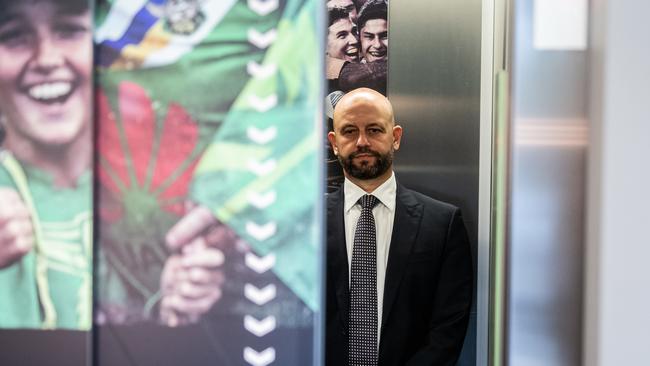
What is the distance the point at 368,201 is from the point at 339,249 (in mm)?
203

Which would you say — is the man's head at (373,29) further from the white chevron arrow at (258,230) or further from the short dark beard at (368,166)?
the white chevron arrow at (258,230)

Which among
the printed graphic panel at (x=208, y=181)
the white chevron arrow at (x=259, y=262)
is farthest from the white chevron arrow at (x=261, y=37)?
the white chevron arrow at (x=259, y=262)

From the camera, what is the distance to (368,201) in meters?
2.42

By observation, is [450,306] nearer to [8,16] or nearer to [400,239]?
[400,239]

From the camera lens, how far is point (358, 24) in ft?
9.02

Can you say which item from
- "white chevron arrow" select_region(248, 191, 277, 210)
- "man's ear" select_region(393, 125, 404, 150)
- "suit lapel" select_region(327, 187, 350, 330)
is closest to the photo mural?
"white chevron arrow" select_region(248, 191, 277, 210)

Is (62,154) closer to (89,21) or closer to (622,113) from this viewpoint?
(89,21)

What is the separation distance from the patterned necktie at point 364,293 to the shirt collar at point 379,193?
0.03 m

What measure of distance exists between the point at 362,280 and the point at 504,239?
62cm

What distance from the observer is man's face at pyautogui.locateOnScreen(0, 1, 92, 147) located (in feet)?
6.14

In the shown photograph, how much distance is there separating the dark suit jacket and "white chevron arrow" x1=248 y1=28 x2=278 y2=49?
0.82 m

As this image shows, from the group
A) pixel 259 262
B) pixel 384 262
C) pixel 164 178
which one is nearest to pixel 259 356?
pixel 259 262

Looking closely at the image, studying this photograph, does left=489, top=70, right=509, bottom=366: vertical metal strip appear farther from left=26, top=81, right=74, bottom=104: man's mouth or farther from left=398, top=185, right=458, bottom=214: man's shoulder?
left=26, top=81, right=74, bottom=104: man's mouth

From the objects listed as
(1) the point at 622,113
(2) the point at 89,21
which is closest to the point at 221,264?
(2) the point at 89,21
